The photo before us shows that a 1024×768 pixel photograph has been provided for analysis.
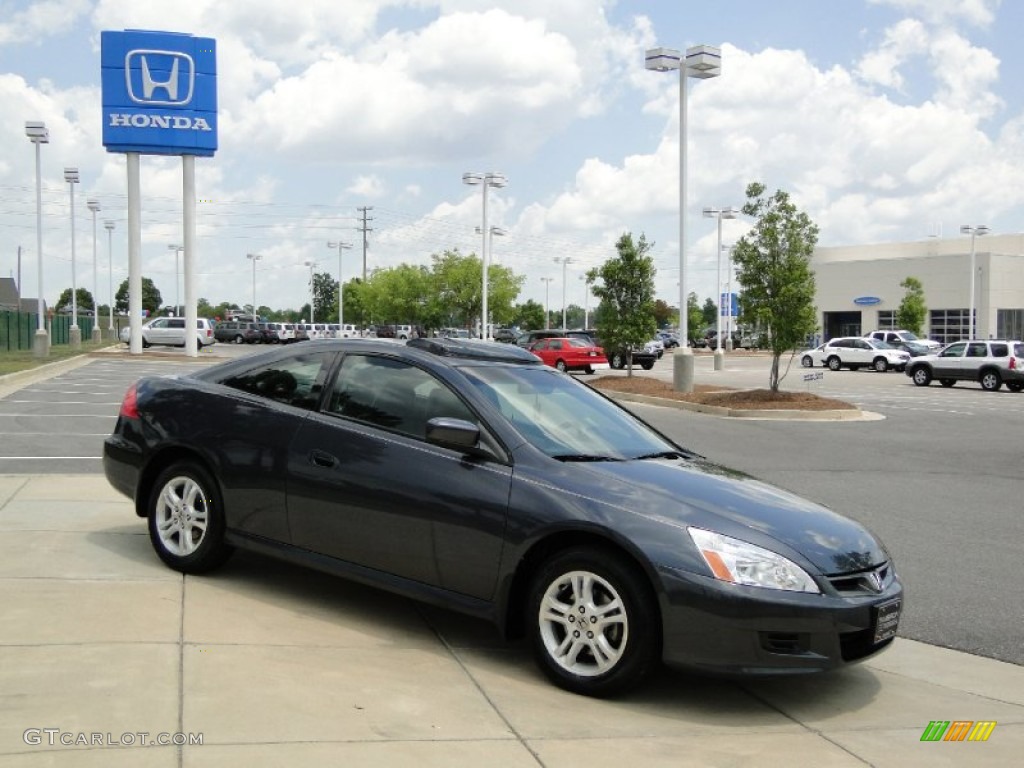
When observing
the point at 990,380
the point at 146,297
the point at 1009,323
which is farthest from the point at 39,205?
the point at 146,297

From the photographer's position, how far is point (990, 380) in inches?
1356

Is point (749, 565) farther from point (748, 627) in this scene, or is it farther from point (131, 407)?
point (131, 407)

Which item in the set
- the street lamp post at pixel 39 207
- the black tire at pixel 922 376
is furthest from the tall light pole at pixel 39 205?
the black tire at pixel 922 376

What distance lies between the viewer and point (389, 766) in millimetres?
3832

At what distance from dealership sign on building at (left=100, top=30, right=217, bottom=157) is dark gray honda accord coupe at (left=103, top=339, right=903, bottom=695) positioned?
38.8 meters

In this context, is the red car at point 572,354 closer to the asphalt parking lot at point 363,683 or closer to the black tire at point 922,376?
the black tire at point 922,376

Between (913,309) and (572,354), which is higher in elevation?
(913,309)

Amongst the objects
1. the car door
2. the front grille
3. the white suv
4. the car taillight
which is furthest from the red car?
the front grille

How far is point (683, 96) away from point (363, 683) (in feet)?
76.2

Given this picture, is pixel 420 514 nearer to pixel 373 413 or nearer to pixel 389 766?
pixel 373 413

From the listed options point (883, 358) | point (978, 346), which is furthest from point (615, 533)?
point (883, 358)

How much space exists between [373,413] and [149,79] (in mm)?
40614

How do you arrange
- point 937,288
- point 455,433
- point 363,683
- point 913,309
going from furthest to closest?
point 937,288
point 913,309
point 455,433
point 363,683

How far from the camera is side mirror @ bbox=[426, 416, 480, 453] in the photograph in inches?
204
